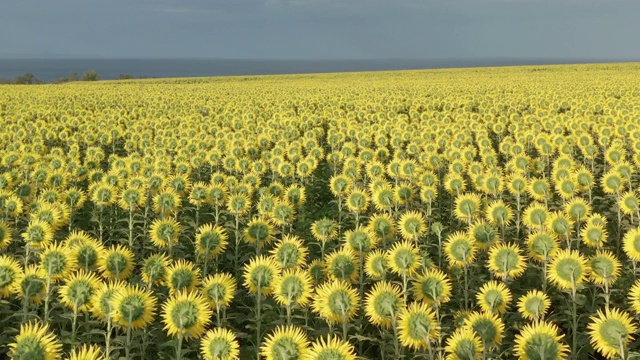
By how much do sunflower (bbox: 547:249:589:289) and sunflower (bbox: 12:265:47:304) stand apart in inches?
173

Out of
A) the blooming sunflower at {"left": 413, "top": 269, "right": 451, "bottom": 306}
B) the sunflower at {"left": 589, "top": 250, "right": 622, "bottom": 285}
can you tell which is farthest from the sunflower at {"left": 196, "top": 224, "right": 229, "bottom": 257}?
the sunflower at {"left": 589, "top": 250, "right": 622, "bottom": 285}

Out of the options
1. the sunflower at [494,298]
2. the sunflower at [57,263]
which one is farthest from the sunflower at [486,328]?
the sunflower at [57,263]

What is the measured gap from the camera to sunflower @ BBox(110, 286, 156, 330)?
3.56m

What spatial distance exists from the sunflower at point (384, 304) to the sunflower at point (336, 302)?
0.15 m

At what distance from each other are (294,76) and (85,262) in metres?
64.0

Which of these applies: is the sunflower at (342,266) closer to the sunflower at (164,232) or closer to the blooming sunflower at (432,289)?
the blooming sunflower at (432,289)

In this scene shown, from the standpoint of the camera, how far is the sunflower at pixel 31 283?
404 centimetres

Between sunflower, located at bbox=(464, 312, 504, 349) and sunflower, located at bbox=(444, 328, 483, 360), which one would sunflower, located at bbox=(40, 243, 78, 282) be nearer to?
sunflower, located at bbox=(444, 328, 483, 360)

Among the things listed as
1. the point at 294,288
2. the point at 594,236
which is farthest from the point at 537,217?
the point at 294,288

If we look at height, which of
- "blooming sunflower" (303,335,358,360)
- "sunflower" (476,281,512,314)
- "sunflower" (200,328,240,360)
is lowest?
"sunflower" (476,281,512,314)

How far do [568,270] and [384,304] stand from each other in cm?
189

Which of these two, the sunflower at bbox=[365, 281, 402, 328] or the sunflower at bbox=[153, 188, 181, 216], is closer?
the sunflower at bbox=[365, 281, 402, 328]

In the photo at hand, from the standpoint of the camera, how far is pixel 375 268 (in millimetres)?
4566

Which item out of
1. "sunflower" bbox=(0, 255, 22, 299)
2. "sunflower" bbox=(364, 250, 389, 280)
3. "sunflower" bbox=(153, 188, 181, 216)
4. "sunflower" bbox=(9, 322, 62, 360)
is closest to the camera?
"sunflower" bbox=(9, 322, 62, 360)
